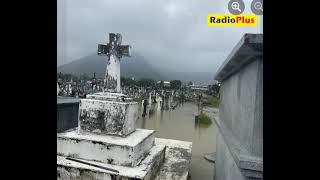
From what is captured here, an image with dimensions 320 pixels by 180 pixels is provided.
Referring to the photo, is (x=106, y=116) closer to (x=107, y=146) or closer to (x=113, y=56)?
(x=107, y=146)

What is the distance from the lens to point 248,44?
2525mm

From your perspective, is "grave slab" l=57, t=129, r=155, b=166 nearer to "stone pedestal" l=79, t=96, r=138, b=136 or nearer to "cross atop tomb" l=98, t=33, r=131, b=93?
"stone pedestal" l=79, t=96, r=138, b=136

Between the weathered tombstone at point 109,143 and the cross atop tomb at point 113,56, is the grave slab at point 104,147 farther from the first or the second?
the cross atop tomb at point 113,56

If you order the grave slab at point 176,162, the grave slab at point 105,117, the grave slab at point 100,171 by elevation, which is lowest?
the grave slab at point 176,162

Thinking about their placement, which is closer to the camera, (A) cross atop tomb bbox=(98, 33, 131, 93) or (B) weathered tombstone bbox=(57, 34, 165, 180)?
(B) weathered tombstone bbox=(57, 34, 165, 180)

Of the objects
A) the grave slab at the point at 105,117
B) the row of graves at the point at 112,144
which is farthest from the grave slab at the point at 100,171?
the grave slab at the point at 105,117

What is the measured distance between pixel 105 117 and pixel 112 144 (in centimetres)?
79

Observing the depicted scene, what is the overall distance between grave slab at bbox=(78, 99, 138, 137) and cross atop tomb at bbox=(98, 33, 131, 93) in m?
0.54

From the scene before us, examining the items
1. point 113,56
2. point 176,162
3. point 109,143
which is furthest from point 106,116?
point 176,162

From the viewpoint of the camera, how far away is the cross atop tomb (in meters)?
6.02

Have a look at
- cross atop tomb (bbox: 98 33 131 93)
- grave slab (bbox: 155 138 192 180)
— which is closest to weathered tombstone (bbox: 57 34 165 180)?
cross atop tomb (bbox: 98 33 131 93)

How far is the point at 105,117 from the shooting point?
18.1ft

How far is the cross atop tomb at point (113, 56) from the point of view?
6.02 meters
